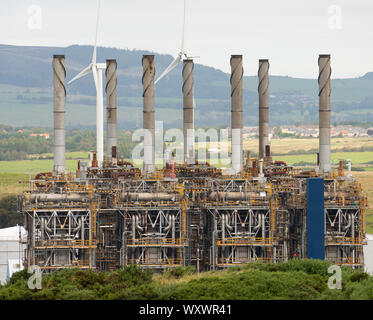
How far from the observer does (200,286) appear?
5772cm

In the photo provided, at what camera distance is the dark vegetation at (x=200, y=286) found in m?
56.6

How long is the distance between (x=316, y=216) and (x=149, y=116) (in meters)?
24.1

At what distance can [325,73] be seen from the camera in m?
90.9

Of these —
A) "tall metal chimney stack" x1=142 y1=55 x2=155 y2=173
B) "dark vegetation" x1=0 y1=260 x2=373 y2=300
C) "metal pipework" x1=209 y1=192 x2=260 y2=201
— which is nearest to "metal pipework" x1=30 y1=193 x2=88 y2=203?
"dark vegetation" x1=0 y1=260 x2=373 y2=300

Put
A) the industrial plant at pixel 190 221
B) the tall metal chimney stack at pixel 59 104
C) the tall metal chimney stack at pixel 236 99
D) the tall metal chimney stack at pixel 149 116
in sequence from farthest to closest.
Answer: the tall metal chimney stack at pixel 149 116 < the tall metal chimney stack at pixel 236 99 < the tall metal chimney stack at pixel 59 104 < the industrial plant at pixel 190 221

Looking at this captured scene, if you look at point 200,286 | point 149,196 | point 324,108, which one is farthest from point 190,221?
point 200,286

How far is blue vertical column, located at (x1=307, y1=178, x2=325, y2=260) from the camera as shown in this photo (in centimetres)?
7531

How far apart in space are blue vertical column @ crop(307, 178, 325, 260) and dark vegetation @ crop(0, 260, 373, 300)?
26.0 ft

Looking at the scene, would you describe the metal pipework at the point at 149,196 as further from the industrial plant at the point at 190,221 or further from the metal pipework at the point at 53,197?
the metal pipework at the point at 53,197

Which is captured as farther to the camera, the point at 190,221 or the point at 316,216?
the point at 190,221

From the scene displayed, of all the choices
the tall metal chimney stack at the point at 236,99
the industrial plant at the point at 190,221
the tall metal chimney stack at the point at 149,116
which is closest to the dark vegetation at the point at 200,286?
the industrial plant at the point at 190,221

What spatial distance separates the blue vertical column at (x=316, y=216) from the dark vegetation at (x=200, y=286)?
26.0 ft
